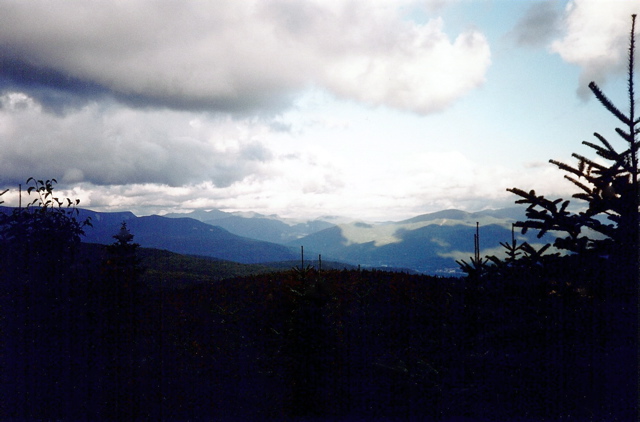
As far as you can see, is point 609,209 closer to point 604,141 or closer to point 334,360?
point 604,141

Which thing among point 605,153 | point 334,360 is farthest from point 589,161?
point 334,360

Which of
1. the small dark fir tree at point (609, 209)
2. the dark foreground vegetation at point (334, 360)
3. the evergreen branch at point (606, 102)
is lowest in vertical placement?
the dark foreground vegetation at point (334, 360)

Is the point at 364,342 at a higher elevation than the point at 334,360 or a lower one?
lower

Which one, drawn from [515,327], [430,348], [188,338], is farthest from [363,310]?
[515,327]

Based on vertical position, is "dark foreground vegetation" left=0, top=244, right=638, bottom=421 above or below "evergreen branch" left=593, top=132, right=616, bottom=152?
below

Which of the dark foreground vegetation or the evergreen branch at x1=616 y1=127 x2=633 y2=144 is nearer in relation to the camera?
the evergreen branch at x1=616 y1=127 x2=633 y2=144

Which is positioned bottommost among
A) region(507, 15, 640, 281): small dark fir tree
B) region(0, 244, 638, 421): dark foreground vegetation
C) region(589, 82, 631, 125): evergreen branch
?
region(0, 244, 638, 421): dark foreground vegetation

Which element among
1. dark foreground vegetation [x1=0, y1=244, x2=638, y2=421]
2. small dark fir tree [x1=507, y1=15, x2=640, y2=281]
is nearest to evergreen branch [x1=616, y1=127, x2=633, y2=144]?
small dark fir tree [x1=507, y1=15, x2=640, y2=281]

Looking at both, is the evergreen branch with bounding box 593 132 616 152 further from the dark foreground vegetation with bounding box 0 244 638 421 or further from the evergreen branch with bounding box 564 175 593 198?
the dark foreground vegetation with bounding box 0 244 638 421

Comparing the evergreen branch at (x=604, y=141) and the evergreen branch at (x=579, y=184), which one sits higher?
the evergreen branch at (x=604, y=141)

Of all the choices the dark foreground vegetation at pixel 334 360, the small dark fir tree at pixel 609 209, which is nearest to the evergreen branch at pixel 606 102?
the small dark fir tree at pixel 609 209

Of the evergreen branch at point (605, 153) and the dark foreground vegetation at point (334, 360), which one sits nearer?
the evergreen branch at point (605, 153)

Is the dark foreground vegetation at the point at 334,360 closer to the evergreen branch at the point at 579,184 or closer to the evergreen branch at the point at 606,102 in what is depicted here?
the evergreen branch at the point at 579,184

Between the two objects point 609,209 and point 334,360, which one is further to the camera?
point 334,360
